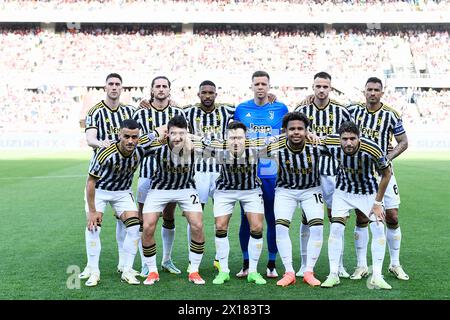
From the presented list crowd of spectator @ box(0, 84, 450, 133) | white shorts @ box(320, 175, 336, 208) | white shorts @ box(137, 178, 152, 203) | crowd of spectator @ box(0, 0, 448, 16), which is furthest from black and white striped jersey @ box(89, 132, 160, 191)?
crowd of spectator @ box(0, 0, 448, 16)

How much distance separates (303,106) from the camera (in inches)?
264

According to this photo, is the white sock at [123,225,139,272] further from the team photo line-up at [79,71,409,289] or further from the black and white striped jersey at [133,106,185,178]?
the black and white striped jersey at [133,106,185,178]

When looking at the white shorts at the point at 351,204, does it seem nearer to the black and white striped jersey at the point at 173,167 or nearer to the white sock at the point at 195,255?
the white sock at the point at 195,255

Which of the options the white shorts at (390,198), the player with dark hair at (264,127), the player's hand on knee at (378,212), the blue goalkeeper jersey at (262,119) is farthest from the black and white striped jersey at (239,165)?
the white shorts at (390,198)

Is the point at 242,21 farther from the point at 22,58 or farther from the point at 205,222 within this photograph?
the point at 205,222

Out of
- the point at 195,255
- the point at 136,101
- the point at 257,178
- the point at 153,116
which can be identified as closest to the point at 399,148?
the point at 257,178

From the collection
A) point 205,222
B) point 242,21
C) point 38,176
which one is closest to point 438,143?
point 242,21

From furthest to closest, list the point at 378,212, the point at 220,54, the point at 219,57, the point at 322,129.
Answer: the point at 220,54 < the point at 219,57 < the point at 322,129 < the point at 378,212

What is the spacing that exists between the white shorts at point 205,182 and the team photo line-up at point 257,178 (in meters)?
0.53

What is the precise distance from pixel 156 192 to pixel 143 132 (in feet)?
2.40

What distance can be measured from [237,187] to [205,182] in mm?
840

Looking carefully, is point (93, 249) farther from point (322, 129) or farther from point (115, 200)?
point (322, 129)

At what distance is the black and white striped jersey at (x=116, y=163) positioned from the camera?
238 inches

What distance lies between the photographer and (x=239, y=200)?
632 centimetres
